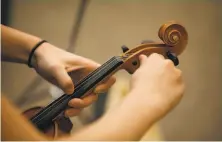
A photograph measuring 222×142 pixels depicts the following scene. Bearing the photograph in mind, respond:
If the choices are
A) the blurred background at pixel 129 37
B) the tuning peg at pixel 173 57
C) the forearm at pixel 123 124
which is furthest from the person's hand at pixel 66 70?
the blurred background at pixel 129 37

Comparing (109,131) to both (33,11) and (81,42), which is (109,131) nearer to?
(81,42)

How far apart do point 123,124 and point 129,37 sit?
1363 millimetres

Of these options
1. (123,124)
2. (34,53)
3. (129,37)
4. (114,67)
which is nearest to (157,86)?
(123,124)

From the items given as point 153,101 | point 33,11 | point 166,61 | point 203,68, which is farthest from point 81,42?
point 153,101

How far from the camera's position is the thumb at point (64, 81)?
0.84 meters

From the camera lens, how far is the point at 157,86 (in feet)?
2.00

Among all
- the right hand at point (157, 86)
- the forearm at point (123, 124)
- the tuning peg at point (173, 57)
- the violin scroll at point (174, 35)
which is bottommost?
the forearm at point (123, 124)

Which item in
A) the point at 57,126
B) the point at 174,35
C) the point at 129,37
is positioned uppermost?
the point at 174,35

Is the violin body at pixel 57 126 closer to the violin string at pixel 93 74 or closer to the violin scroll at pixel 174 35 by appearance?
the violin string at pixel 93 74

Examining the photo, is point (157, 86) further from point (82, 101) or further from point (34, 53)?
point (34, 53)

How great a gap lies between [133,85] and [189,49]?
1.35 metres

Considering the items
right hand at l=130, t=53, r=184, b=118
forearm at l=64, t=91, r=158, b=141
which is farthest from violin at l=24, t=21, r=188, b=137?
forearm at l=64, t=91, r=158, b=141

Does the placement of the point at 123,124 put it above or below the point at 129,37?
above

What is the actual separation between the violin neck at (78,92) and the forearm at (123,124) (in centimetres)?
28
